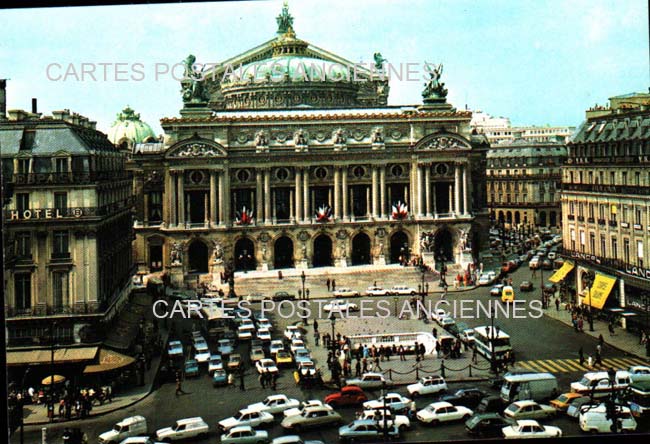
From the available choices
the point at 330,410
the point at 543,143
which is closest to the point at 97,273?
the point at 330,410

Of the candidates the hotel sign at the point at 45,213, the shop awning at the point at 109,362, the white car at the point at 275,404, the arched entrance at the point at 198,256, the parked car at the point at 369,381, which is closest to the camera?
the white car at the point at 275,404

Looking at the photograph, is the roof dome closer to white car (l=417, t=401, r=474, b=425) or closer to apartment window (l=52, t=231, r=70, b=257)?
apartment window (l=52, t=231, r=70, b=257)

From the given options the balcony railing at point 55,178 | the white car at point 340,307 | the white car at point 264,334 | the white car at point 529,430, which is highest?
the balcony railing at point 55,178

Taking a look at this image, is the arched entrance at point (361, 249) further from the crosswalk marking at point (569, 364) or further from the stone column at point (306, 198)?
the crosswalk marking at point (569, 364)

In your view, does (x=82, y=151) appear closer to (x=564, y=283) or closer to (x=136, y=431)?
(x=136, y=431)

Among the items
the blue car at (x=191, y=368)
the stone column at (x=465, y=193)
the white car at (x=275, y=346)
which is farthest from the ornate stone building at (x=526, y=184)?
the blue car at (x=191, y=368)

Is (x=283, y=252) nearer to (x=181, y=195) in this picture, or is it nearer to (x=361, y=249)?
(x=361, y=249)

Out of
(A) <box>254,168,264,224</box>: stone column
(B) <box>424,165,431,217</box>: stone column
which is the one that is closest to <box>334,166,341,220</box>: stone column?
(A) <box>254,168,264,224</box>: stone column
